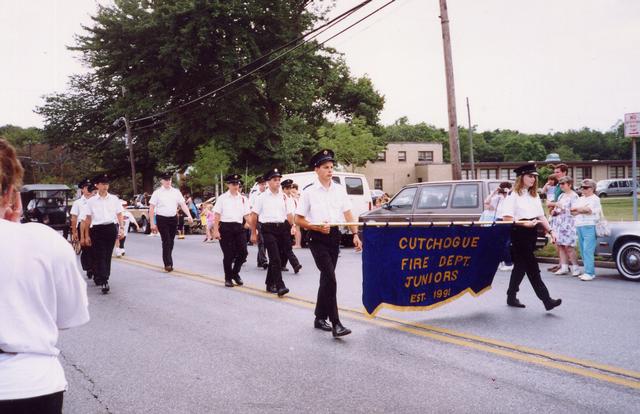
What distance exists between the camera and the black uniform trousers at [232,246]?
9.88m

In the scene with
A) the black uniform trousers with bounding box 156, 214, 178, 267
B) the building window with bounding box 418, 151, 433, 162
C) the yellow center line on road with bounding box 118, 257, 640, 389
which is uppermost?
the building window with bounding box 418, 151, 433, 162

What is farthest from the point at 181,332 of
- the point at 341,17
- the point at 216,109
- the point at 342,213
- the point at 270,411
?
the point at 216,109

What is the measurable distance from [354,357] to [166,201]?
273 inches

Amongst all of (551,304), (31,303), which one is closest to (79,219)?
(551,304)

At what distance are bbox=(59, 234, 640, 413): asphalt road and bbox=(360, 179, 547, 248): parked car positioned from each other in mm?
3267

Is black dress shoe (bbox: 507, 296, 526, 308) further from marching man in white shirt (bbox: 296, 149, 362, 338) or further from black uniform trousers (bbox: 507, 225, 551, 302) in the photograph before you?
marching man in white shirt (bbox: 296, 149, 362, 338)

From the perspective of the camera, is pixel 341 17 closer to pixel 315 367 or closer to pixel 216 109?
pixel 315 367

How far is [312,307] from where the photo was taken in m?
7.73

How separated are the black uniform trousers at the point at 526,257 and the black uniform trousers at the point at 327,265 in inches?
100

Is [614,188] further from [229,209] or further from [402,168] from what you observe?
[229,209]

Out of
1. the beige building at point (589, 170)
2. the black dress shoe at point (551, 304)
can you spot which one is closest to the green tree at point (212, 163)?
the black dress shoe at point (551, 304)

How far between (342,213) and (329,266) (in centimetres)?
68

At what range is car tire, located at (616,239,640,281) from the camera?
966cm

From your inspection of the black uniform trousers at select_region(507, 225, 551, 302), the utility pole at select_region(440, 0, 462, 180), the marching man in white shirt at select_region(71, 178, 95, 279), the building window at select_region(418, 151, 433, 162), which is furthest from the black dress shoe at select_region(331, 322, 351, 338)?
the building window at select_region(418, 151, 433, 162)
